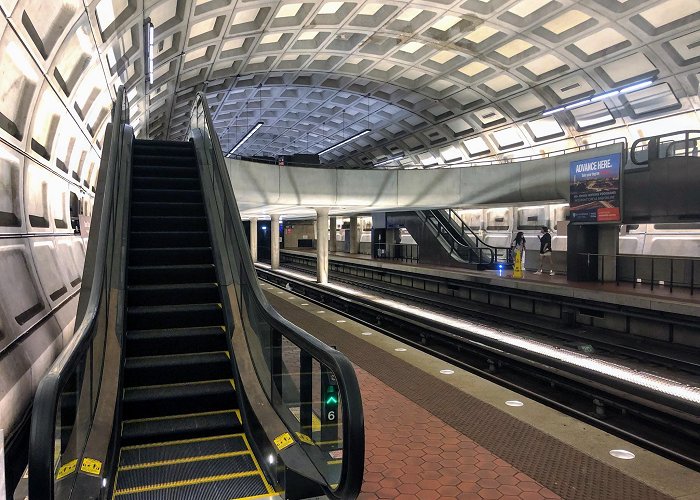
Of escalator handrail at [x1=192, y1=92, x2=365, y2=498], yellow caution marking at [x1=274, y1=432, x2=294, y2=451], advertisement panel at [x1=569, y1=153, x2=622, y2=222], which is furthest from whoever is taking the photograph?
advertisement panel at [x1=569, y1=153, x2=622, y2=222]

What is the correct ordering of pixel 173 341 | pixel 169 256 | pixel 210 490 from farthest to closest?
pixel 169 256, pixel 173 341, pixel 210 490

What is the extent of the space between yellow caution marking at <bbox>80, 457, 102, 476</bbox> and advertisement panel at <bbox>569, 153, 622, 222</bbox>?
12.7 m

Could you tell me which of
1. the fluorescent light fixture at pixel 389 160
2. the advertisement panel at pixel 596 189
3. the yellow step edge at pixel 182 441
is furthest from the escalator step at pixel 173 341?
the fluorescent light fixture at pixel 389 160

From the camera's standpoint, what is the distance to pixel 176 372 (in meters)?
4.24

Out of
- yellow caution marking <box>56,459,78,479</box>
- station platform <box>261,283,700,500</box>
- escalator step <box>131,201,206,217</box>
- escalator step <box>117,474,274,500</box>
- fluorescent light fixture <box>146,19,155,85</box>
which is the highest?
fluorescent light fixture <box>146,19,155,85</box>

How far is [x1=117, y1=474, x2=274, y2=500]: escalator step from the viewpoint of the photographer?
3133 millimetres

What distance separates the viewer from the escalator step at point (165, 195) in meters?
6.38

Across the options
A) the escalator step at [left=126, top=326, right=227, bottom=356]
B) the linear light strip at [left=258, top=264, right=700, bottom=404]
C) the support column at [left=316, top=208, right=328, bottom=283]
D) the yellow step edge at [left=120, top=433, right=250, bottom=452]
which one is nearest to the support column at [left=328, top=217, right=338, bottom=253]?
the support column at [left=316, top=208, right=328, bottom=283]

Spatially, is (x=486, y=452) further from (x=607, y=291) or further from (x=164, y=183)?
(x=607, y=291)

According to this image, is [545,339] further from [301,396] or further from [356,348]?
[301,396]

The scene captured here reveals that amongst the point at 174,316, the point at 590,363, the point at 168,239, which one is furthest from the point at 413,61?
the point at 174,316

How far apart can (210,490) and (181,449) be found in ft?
2.05

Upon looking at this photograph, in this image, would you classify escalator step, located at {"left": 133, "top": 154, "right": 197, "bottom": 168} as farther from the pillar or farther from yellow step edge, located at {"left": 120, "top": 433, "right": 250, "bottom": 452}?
the pillar

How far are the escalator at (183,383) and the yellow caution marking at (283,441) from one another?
0.5 inches
